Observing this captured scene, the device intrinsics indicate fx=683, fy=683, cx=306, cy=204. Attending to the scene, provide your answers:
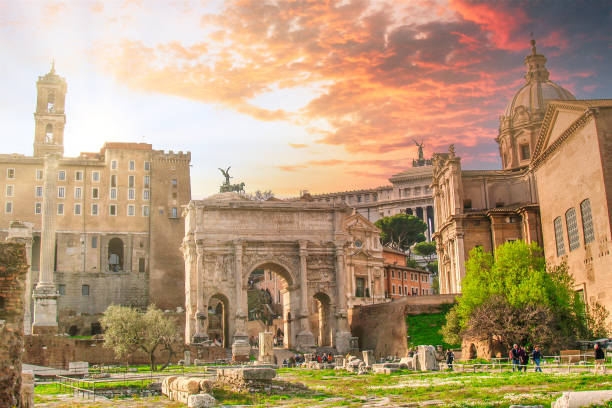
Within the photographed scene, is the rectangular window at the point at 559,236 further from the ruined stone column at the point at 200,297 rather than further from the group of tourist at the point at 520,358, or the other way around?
the ruined stone column at the point at 200,297

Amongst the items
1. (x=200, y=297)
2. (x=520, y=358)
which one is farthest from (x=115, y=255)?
(x=520, y=358)

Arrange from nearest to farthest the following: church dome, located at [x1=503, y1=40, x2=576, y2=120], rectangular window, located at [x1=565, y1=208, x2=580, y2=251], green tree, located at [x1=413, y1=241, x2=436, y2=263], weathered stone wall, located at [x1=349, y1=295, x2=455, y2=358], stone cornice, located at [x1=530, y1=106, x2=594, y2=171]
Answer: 1. stone cornice, located at [x1=530, y1=106, x2=594, y2=171]
2. rectangular window, located at [x1=565, y1=208, x2=580, y2=251]
3. weathered stone wall, located at [x1=349, y1=295, x2=455, y2=358]
4. church dome, located at [x1=503, y1=40, x2=576, y2=120]
5. green tree, located at [x1=413, y1=241, x2=436, y2=263]

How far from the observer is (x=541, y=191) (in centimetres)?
4709

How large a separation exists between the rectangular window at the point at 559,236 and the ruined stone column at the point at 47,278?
32.7 metres

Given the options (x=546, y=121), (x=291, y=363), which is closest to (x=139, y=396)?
(x=291, y=363)

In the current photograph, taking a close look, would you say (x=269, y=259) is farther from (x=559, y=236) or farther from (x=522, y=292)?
(x=522, y=292)

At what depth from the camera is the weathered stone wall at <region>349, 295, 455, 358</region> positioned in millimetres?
45219

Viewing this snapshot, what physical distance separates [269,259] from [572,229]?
68.8 ft

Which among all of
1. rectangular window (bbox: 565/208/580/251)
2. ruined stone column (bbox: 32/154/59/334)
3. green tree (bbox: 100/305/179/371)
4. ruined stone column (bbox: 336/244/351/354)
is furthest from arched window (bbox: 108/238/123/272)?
rectangular window (bbox: 565/208/580/251)

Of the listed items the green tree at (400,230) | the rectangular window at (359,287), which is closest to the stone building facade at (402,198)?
the green tree at (400,230)

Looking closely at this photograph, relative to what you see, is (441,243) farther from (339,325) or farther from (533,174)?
(339,325)

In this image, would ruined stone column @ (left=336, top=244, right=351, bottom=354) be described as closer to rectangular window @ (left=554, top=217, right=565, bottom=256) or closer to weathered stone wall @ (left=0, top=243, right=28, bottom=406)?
rectangular window @ (left=554, top=217, right=565, bottom=256)

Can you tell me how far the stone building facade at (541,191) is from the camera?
37156 mm

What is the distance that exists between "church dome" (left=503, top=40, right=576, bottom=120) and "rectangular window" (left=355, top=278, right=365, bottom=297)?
21500 mm
